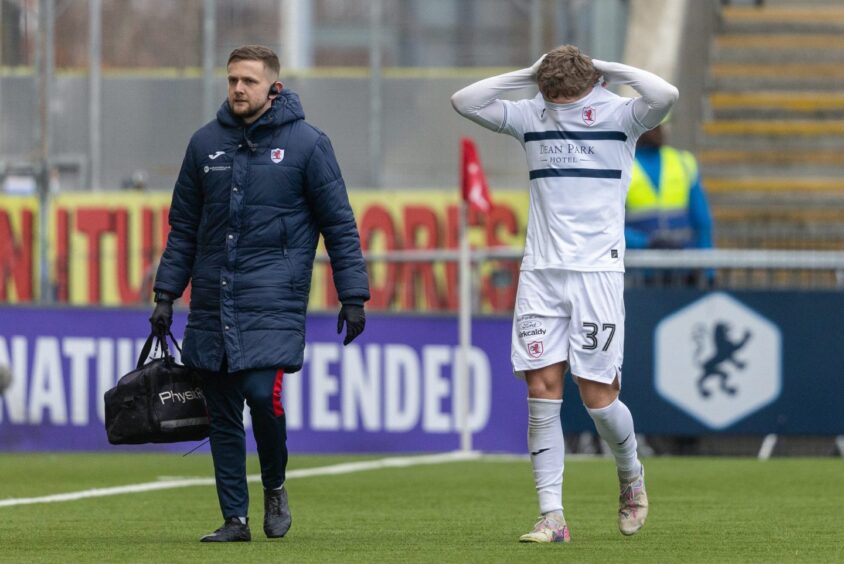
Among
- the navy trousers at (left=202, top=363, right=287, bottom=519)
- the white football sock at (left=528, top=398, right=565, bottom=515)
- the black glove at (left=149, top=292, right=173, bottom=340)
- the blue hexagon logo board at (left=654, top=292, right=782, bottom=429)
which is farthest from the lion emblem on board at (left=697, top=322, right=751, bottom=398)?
the black glove at (left=149, top=292, right=173, bottom=340)

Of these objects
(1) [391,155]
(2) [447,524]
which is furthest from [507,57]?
(2) [447,524]

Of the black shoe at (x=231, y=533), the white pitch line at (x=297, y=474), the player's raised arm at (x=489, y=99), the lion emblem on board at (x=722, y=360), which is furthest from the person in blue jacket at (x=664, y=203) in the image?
the black shoe at (x=231, y=533)

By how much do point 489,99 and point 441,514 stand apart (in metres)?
2.10

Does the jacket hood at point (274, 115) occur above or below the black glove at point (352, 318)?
above

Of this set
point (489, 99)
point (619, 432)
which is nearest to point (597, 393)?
point (619, 432)

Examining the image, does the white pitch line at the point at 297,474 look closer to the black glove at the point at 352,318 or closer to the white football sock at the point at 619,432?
the black glove at the point at 352,318

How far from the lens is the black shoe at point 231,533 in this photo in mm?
7746

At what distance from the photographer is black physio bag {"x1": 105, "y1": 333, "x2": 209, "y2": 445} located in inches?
310

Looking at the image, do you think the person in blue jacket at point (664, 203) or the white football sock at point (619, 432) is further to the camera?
the person in blue jacket at point (664, 203)

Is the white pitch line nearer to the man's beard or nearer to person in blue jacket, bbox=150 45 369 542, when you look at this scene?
person in blue jacket, bbox=150 45 369 542

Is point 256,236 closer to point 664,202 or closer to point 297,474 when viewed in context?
point 297,474

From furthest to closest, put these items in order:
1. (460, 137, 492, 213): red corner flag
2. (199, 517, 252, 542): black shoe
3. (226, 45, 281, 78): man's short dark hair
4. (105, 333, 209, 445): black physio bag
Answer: (460, 137, 492, 213): red corner flag → (105, 333, 209, 445): black physio bag → (199, 517, 252, 542): black shoe → (226, 45, 281, 78): man's short dark hair

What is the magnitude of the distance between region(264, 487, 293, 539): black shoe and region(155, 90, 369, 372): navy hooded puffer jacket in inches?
21.0

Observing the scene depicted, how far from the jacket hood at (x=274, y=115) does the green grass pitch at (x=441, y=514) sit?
1578mm
